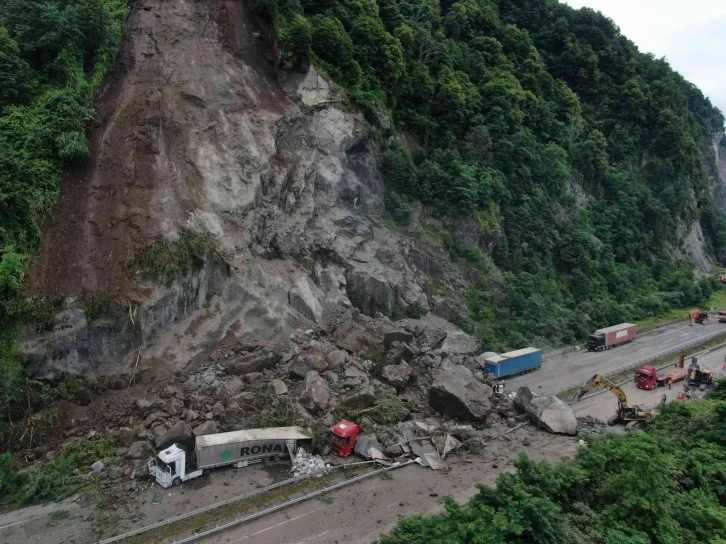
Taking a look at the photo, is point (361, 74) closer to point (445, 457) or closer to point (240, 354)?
point (240, 354)

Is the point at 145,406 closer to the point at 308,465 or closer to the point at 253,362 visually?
the point at 253,362

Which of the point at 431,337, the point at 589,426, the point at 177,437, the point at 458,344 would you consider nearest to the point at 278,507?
the point at 177,437

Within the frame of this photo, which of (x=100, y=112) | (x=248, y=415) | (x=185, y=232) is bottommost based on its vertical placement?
(x=248, y=415)

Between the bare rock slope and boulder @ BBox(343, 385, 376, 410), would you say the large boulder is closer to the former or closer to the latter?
boulder @ BBox(343, 385, 376, 410)

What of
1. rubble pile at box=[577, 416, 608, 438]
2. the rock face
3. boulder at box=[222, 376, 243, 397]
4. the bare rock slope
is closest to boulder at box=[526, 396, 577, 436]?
the rock face

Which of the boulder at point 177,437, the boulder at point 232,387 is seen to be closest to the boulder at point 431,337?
the boulder at point 232,387

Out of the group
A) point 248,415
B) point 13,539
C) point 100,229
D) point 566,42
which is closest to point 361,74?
point 100,229
